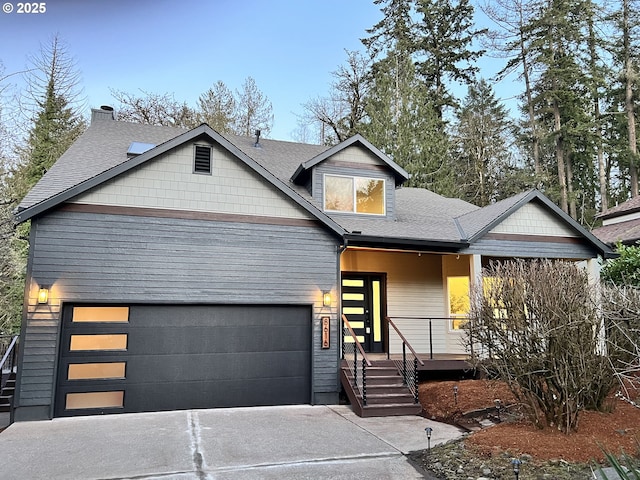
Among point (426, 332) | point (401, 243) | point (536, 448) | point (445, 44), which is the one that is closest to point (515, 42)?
point (445, 44)

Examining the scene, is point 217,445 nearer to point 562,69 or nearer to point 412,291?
point 412,291

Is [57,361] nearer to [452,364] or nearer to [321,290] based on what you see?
[321,290]

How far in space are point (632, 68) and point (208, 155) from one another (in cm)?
2291

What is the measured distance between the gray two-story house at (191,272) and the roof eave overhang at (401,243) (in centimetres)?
3

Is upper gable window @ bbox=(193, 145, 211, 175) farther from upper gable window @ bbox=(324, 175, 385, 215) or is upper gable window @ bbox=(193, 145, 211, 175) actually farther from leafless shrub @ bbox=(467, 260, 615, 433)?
leafless shrub @ bbox=(467, 260, 615, 433)

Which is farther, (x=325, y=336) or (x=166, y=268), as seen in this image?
(x=325, y=336)

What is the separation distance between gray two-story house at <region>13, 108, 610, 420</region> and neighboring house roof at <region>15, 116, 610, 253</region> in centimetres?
5

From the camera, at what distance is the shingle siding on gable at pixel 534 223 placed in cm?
1080

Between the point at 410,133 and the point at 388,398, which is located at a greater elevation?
the point at 410,133

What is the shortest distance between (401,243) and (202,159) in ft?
14.4

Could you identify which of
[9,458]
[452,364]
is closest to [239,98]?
[452,364]

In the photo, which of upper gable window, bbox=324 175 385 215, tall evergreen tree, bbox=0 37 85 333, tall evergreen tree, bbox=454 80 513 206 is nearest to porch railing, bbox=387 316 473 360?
upper gable window, bbox=324 175 385 215

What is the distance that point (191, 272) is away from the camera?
8375mm

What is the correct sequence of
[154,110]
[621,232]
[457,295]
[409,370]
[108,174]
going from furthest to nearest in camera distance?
1. [154,110]
2. [621,232]
3. [457,295]
4. [409,370]
5. [108,174]
